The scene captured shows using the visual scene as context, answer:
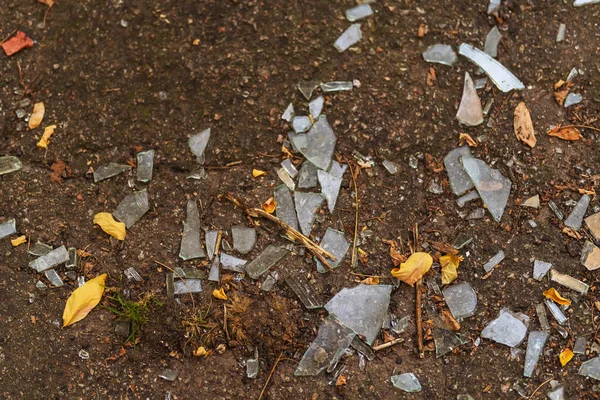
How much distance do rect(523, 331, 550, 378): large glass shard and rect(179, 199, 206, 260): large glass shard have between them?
1330 millimetres

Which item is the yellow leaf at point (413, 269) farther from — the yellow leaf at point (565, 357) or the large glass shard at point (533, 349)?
the yellow leaf at point (565, 357)

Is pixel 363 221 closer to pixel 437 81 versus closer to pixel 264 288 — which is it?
pixel 264 288

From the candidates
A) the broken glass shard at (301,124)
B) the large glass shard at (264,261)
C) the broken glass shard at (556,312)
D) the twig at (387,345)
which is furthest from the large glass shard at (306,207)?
the broken glass shard at (556,312)

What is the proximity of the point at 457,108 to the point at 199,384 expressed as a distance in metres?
1.53

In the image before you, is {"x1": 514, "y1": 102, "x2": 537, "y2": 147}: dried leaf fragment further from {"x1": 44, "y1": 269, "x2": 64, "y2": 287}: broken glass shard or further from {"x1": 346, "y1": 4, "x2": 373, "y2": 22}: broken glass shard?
{"x1": 44, "y1": 269, "x2": 64, "y2": 287}: broken glass shard

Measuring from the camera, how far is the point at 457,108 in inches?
96.6

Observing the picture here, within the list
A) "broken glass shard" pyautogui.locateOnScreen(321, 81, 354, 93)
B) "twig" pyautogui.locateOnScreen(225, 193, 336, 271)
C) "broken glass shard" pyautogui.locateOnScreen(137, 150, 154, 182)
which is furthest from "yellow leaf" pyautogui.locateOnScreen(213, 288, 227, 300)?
"broken glass shard" pyautogui.locateOnScreen(321, 81, 354, 93)

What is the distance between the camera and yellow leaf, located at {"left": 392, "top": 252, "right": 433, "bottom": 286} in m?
2.27

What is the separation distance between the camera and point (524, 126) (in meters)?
2.46

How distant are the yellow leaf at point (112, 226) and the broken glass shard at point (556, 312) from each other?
172cm

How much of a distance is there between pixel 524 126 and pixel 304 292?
117 cm

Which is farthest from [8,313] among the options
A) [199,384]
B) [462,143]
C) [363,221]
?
[462,143]

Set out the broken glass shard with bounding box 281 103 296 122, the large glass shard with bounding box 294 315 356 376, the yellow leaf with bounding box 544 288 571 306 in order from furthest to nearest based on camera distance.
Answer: the broken glass shard with bounding box 281 103 296 122 → the yellow leaf with bounding box 544 288 571 306 → the large glass shard with bounding box 294 315 356 376

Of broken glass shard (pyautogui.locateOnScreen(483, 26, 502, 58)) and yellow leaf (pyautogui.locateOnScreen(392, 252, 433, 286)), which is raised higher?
broken glass shard (pyautogui.locateOnScreen(483, 26, 502, 58))
